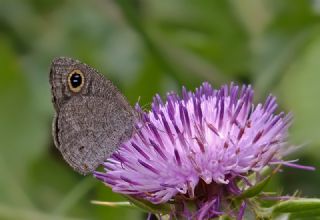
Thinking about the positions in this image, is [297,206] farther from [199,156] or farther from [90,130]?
[90,130]

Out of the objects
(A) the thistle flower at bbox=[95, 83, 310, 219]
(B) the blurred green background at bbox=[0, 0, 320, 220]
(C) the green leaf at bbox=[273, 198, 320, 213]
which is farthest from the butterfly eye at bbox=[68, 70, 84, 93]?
(B) the blurred green background at bbox=[0, 0, 320, 220]

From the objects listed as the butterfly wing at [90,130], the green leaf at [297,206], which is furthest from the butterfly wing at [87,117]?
the green leaf at [297,206]

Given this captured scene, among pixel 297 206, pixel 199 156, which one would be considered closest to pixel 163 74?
pixel 199 156

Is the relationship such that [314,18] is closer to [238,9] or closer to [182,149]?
[238,9]

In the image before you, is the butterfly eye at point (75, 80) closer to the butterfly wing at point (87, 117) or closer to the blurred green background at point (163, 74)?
the butterfly wing at point (87, 117)

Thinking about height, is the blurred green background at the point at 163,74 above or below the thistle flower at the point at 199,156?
above

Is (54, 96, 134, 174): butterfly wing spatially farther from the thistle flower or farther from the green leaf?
the green leaf
